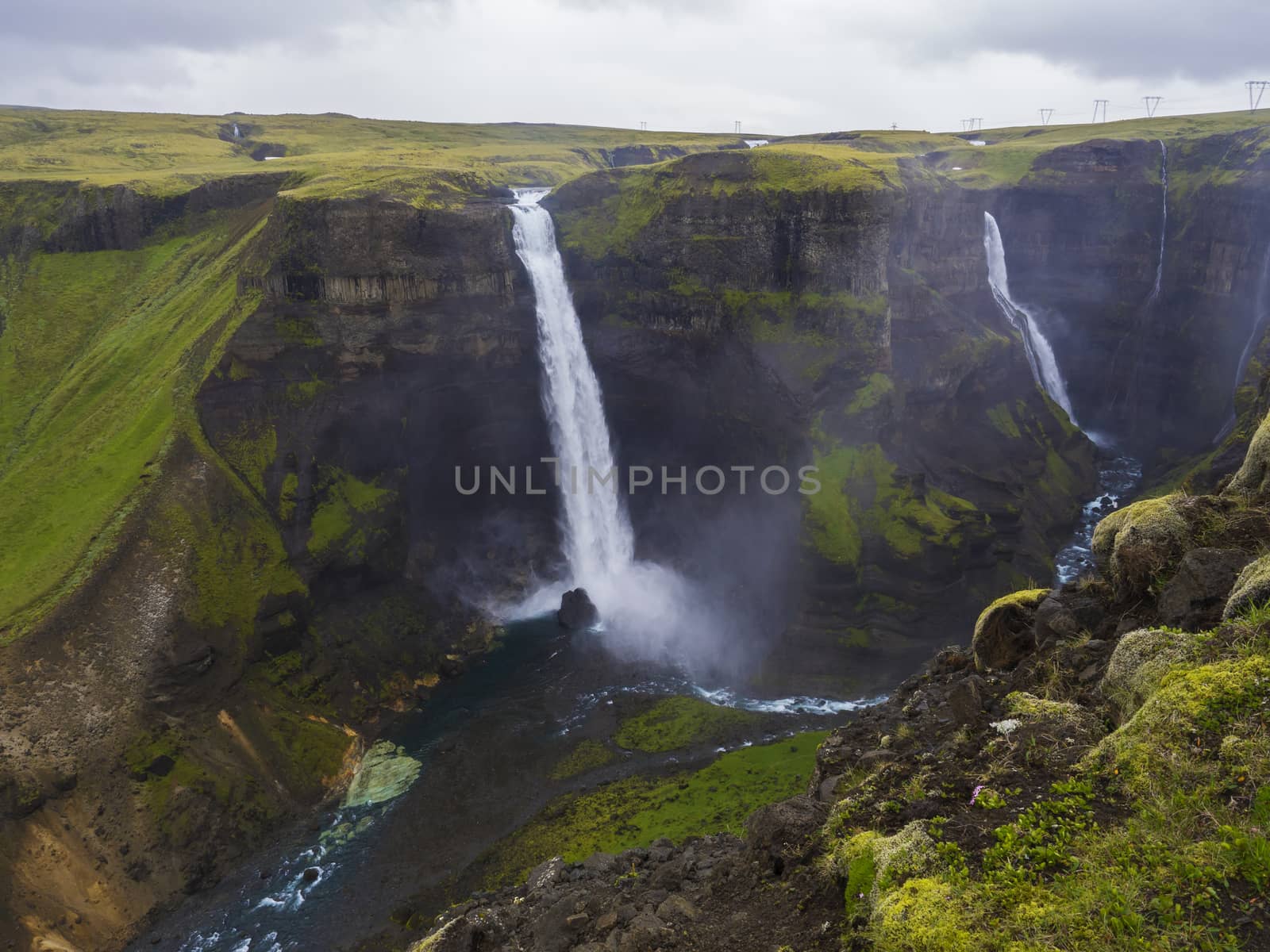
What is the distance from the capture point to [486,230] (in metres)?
49.4

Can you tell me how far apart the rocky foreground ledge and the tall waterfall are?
119 feet

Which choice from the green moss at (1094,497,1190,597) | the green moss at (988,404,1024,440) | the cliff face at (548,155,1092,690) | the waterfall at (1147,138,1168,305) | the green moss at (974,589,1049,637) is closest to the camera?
the green moss at (1094,497,1190,597)

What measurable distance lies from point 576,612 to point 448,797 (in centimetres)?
1538

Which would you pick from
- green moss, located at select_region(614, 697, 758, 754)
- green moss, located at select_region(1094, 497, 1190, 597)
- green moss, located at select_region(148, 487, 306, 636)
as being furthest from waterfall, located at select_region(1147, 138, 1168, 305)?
green moss, located at select_region(148, 487, 306, 636)

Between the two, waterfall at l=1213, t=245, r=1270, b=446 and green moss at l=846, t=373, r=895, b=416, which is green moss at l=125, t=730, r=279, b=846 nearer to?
green moss at l=846, t=373, r=895, b=416

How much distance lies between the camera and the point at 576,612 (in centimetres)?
4762

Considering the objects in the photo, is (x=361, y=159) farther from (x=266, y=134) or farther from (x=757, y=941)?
(x=757, y=941)

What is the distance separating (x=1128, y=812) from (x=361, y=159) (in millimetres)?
69005

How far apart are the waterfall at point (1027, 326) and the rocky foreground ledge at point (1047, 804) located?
56.6 metres

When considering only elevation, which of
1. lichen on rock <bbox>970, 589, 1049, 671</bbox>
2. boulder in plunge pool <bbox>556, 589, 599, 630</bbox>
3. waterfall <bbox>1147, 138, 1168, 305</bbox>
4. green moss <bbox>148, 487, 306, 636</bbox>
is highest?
waterfall <bbox>1147, 138, 1168, 305</bbox>

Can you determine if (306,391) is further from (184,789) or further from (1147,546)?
(1147,546)

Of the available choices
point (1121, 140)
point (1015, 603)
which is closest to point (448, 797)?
point (1015, 603)

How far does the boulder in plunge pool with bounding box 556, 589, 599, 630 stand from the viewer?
47.5 meters

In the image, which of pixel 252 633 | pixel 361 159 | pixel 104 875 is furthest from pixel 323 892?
pixel 361 159
